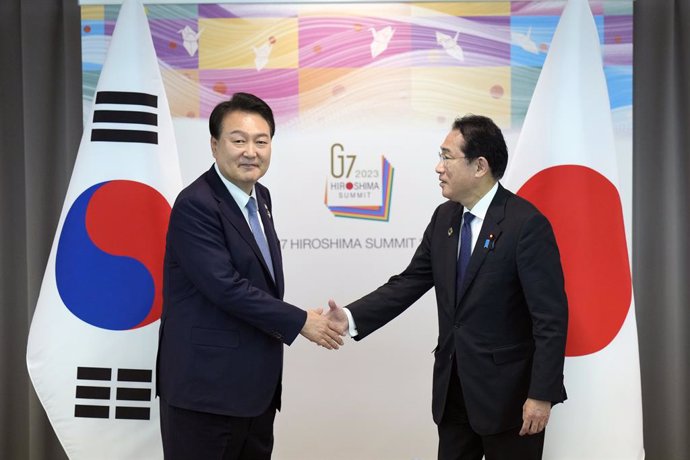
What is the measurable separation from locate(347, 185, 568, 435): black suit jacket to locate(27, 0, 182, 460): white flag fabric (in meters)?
1.19

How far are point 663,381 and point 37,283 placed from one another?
336 cm

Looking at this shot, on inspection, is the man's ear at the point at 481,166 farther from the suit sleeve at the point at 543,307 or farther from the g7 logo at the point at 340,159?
the g7 logo at the point at 340,159

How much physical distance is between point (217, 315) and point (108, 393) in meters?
0.79

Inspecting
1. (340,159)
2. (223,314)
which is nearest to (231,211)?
(223,314)

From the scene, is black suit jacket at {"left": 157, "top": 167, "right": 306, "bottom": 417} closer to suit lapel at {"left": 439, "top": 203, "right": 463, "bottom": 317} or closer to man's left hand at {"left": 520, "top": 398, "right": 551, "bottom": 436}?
suit lapel at {"left": 439, "top": 203, "right": 463, "bottom": 317}

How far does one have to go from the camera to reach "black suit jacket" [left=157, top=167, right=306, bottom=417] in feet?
7.37

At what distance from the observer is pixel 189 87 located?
3.65 meters

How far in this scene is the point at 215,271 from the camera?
2217 millimetres

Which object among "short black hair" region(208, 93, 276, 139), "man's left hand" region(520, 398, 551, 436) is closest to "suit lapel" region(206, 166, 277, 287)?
"short black hair" region(208, 93, 276, 139)

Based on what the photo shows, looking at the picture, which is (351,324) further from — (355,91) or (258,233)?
(355,91)

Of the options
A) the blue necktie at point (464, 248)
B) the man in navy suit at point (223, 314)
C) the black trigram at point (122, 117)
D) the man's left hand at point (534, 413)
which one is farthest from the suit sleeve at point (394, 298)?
the black trigram at point (122, 117)

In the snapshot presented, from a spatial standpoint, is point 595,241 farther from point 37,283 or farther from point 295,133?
point 37,283

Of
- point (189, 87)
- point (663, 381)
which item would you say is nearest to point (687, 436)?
point (663, 381)

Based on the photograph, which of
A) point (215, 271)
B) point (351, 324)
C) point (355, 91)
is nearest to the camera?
point (215, 271)
